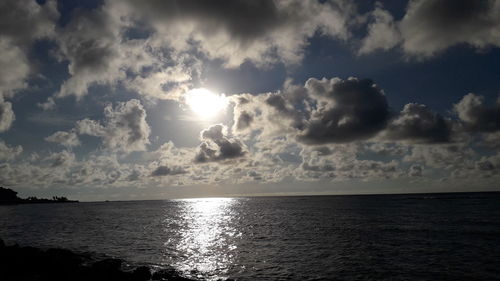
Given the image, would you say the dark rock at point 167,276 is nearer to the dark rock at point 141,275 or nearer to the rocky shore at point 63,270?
the rocky shore at point 63,270

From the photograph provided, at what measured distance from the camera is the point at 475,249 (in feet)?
139

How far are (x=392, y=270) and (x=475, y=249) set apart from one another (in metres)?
18.1

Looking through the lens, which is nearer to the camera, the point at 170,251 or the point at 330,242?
the point at 170,251

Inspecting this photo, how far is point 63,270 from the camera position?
30938mm

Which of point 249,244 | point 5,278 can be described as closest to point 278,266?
point 249,244

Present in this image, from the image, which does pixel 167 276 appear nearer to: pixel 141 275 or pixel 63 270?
pixel 141 275

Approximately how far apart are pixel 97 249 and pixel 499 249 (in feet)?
193

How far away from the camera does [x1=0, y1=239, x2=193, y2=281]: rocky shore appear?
95.5ft

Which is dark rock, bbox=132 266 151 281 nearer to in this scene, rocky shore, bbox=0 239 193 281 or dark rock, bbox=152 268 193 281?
rocky shore, bbox=0 239 193 281

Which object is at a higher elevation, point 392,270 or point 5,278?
point 5,278

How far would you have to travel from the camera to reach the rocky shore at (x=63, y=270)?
29.1 m

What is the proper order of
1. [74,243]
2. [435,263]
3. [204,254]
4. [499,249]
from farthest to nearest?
[74,243] → [204,254] → [499,249] → [435,263]

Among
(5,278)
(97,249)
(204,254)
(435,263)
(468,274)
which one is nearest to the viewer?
(5,278)

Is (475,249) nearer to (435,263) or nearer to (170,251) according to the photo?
(435,263)
